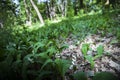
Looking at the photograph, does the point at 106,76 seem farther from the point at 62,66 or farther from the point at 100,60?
the point at 100,60

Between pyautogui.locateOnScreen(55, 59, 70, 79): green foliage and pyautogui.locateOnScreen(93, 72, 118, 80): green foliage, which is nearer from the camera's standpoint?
pyautogui.locateOnScreen(93, 72, 118, 80): green foliage

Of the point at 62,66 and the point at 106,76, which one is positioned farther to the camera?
the point at 62,66

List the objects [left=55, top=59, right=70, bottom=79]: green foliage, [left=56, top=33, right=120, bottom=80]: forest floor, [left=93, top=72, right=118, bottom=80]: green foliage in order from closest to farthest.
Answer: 1. [left=93, top=72, right=118, bottom=80]: green foliage
2. [left=55, top=59, right=70, bottom=79]: green foliage
3. [left=56, top=33, right=120, bottom=80]: forest floor

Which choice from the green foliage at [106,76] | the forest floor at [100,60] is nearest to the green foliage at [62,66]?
the forest floor at [100,60]

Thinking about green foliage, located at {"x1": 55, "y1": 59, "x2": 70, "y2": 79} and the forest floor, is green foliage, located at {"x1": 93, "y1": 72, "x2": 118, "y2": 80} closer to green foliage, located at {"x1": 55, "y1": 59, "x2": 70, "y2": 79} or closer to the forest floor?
the forest floor

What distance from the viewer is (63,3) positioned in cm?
3384

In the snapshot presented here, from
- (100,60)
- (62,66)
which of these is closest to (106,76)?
(62,66)

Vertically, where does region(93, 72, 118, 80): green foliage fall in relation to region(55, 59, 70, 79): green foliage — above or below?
above

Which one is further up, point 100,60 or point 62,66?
point 62,66

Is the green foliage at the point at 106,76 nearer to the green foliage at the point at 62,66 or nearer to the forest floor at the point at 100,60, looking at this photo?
the forest floor at the point at 100,60

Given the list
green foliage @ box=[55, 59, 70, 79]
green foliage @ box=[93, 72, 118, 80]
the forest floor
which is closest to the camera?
green foliage @ box=[93, 72, 118, 80]

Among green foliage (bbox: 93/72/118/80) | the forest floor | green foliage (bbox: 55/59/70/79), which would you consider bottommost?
the forest floor

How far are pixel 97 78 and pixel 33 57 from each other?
48.5 inches

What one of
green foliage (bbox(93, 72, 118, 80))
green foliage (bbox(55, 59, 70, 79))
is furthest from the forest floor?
green foliage (bbox(93, 72, 118, 80))
